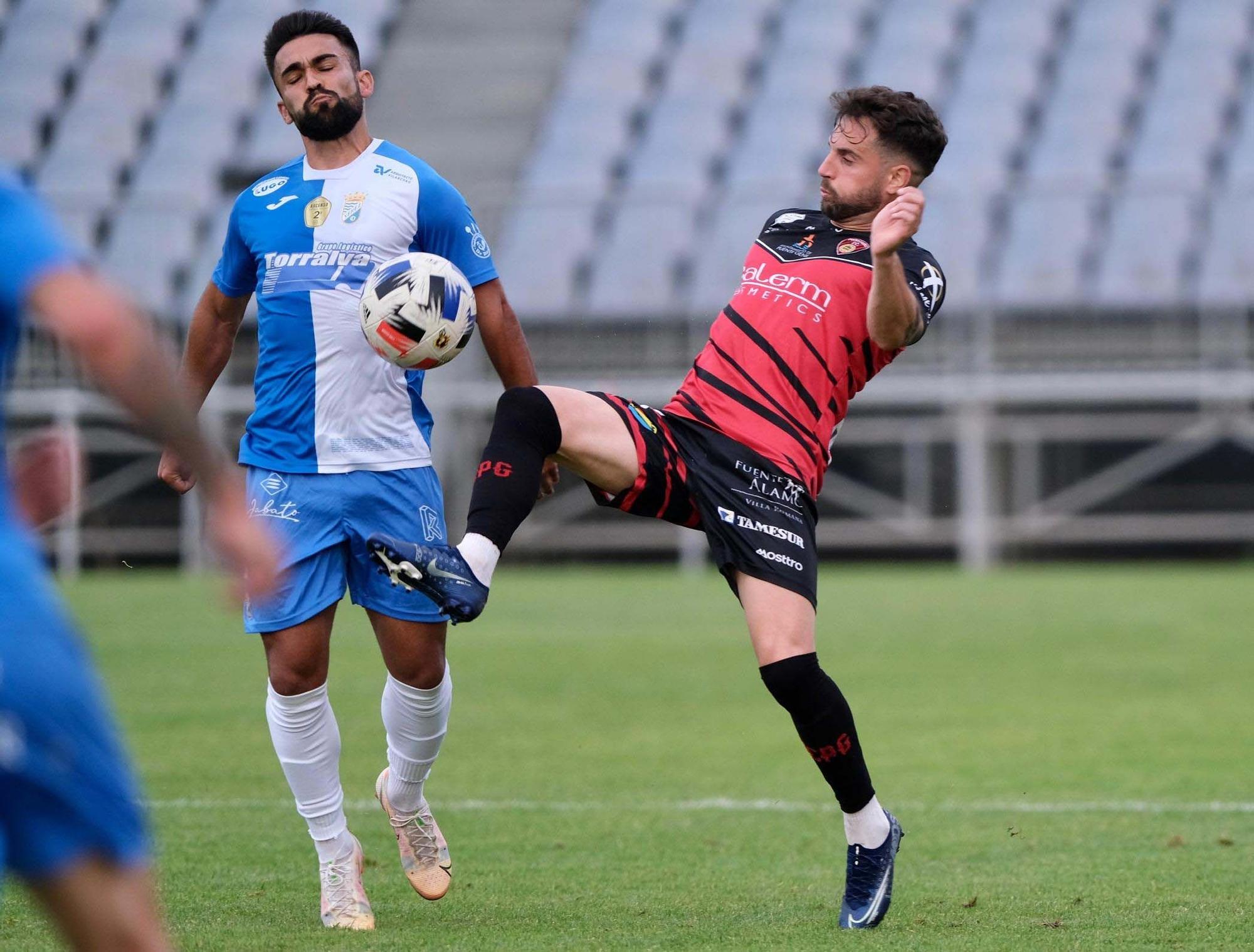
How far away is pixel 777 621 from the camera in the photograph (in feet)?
14.7

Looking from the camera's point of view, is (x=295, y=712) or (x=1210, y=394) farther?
(x=1210, y=394)

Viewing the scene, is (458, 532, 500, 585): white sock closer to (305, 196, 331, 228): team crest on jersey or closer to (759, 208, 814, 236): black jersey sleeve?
(305, 196, 331, 228): team crest on jersey

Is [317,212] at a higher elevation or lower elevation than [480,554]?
higher

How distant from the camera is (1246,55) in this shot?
26.0 metres

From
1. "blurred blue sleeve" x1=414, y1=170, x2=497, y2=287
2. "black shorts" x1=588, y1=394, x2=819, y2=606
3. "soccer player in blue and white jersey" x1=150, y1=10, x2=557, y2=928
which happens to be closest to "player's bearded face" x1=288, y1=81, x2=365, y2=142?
"soccer player in blue and white jersey" x1=150, y1=10, x2=557, y2=928

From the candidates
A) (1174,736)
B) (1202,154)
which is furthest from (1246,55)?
(1174,736)

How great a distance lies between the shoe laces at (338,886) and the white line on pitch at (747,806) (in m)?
1.95

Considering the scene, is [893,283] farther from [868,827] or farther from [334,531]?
[334,531]

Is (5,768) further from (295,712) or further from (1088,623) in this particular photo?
(1088,623)

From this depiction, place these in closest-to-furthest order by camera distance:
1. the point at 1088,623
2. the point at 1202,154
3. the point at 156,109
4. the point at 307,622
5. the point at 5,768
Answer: the point at 5,768 < the point at 307,622 < the point at 1088,623 < the point at 1202,154 < the point at 156,109

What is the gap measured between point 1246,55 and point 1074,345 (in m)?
8.05

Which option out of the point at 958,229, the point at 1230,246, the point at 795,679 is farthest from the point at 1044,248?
the point at 795,679

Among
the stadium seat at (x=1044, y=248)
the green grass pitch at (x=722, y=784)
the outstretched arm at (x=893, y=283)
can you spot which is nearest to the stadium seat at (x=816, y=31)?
the stadium seat at (x=1044, y=248)

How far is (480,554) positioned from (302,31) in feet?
5.20
